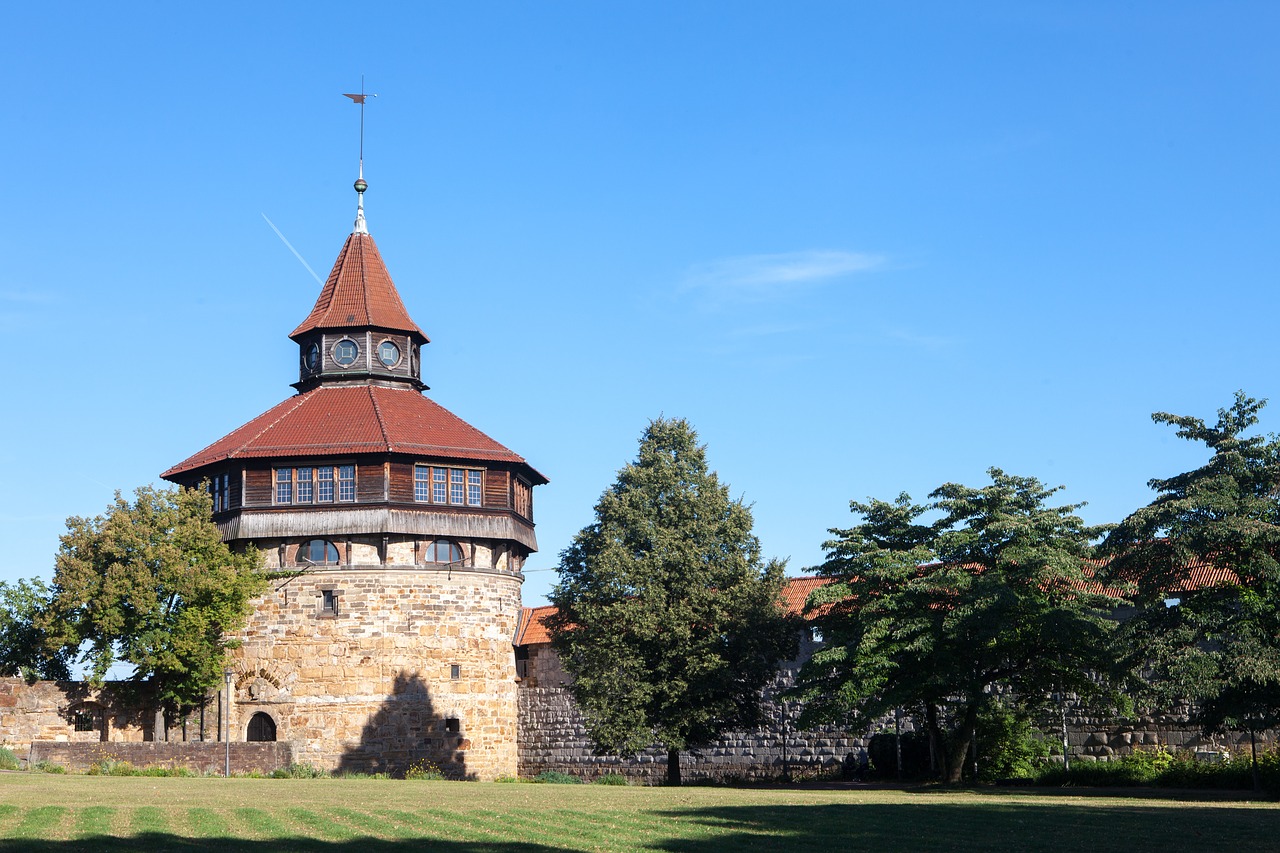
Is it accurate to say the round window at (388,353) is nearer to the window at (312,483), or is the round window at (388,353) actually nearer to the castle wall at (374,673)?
the window at (312,483)

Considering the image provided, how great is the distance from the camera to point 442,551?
47.9 meters

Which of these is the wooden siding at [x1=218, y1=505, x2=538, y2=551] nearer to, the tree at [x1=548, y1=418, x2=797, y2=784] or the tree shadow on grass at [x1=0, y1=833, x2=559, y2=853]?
the tree at [x1=548, y1=418, x2=797, y2=784]

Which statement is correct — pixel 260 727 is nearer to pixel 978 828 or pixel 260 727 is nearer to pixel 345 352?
pixel 345 352

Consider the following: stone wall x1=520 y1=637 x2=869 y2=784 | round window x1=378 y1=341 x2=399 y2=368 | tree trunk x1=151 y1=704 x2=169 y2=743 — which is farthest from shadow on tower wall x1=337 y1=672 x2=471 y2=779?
round window x1=378 y1=341 x2=399 y2=368

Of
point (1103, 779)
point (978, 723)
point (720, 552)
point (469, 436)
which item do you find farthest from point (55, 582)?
point (1103, 779)

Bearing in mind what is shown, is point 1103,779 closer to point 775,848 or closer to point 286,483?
point 775,848

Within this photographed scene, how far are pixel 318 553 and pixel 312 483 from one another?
2368 mm

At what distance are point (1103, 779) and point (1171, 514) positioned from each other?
9832mm

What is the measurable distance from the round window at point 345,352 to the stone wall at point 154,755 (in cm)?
1744

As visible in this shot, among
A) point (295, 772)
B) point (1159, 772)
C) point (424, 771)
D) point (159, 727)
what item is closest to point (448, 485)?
point (424, 771)

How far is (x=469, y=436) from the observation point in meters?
49.7

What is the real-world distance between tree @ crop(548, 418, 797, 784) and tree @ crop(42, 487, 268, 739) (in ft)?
35.7

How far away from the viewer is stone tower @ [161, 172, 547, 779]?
45.7m

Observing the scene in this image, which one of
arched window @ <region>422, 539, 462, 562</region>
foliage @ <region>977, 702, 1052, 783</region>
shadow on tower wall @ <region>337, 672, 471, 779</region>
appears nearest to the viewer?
foliage @ <region>977, 702, 1052, 783</region>
